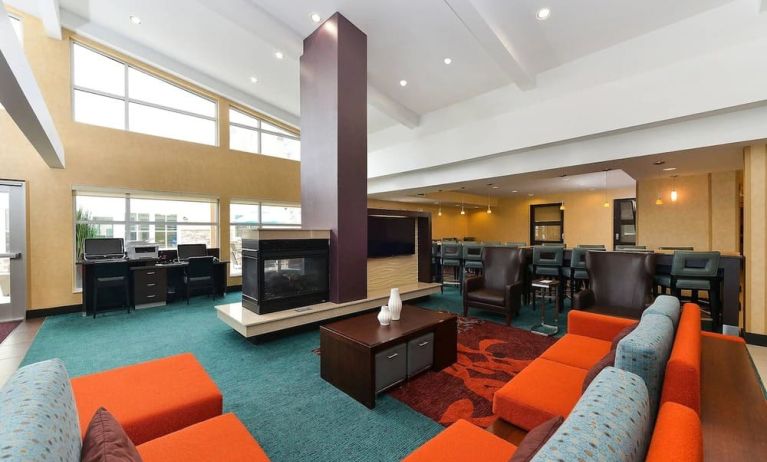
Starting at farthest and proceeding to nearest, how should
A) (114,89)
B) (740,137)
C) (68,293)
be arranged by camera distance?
(114,89), (68,293), (740,137)

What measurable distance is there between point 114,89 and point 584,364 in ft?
27.0

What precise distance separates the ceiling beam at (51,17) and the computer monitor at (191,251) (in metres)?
3.90

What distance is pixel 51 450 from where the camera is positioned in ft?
2.56

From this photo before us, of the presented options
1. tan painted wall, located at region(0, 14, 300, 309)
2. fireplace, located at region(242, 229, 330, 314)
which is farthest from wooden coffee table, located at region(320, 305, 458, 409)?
tan painted wall, located at region(0, 14, 300, 309)

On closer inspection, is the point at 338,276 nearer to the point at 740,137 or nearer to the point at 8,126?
the point at 740,137

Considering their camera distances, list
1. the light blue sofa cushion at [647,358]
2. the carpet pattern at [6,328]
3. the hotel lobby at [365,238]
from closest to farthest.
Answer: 1. the light blue sofa cushion at [647,358]
2. the hotel lobby at [365,238]
3. the carpet pattern at [6,328]

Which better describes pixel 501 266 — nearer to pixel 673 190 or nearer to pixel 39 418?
pixel 673 190

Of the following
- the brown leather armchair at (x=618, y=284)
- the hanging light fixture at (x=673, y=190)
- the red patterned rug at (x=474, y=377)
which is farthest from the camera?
the hanging light fixture at (x=673, y=190)

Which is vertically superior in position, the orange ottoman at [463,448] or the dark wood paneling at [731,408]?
the dark wood paneling at [731,408]

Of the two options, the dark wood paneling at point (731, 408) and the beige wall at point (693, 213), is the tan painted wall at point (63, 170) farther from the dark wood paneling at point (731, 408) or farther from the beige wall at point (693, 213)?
the beige wall at point (693, 213)

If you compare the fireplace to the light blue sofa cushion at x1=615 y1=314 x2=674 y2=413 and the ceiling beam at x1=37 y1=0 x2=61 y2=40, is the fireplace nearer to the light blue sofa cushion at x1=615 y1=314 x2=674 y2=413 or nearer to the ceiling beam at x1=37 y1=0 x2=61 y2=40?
the light blue sofa cushion at x1=615 y1=314 x2=674 y2=413

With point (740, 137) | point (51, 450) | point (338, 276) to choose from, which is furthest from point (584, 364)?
point (740, 137)

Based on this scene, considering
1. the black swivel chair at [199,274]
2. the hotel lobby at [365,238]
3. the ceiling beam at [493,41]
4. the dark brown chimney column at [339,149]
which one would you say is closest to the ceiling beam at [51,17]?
the hotel lobby at [365,238]

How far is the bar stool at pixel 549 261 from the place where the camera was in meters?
5.29
